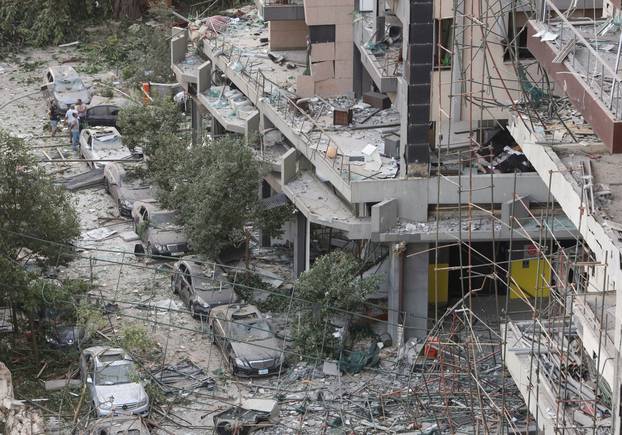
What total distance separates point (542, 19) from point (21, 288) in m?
16.4

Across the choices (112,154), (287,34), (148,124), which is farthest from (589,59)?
(112,154)

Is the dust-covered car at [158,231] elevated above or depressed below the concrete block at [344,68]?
below

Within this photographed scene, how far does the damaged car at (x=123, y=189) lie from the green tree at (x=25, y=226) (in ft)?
26.3

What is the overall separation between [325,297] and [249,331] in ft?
6.95

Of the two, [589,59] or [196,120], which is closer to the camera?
[589,59]

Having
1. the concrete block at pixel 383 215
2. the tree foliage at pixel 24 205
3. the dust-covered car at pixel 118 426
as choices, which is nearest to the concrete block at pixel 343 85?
the concrete block at pixel 383 215

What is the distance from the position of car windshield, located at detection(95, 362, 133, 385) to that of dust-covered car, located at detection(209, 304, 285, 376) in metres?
2.74

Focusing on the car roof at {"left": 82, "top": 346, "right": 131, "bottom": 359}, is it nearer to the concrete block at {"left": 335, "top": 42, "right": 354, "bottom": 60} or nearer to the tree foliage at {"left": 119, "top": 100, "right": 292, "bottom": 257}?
the tree foliage at {"left": 119, "top": 100, "right": 292, "bottom": 257}

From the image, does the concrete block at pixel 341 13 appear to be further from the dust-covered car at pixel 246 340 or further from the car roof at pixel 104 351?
the car roof at pixel 104 351

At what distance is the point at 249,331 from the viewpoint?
130 feet

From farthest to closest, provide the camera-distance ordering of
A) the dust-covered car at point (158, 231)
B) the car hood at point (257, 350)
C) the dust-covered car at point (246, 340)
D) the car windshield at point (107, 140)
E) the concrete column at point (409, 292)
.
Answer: the car windshield at point (107, 140), the dust-covered car at point (158, 231), the concrete column at point (409, 292), the car hood at point (257, 350), the dust-covered car at point (246, 340)

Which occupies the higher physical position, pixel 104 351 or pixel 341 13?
pixel 341 13

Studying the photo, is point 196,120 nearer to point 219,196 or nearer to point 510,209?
point 219,196

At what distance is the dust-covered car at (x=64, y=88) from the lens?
59.0 meters
